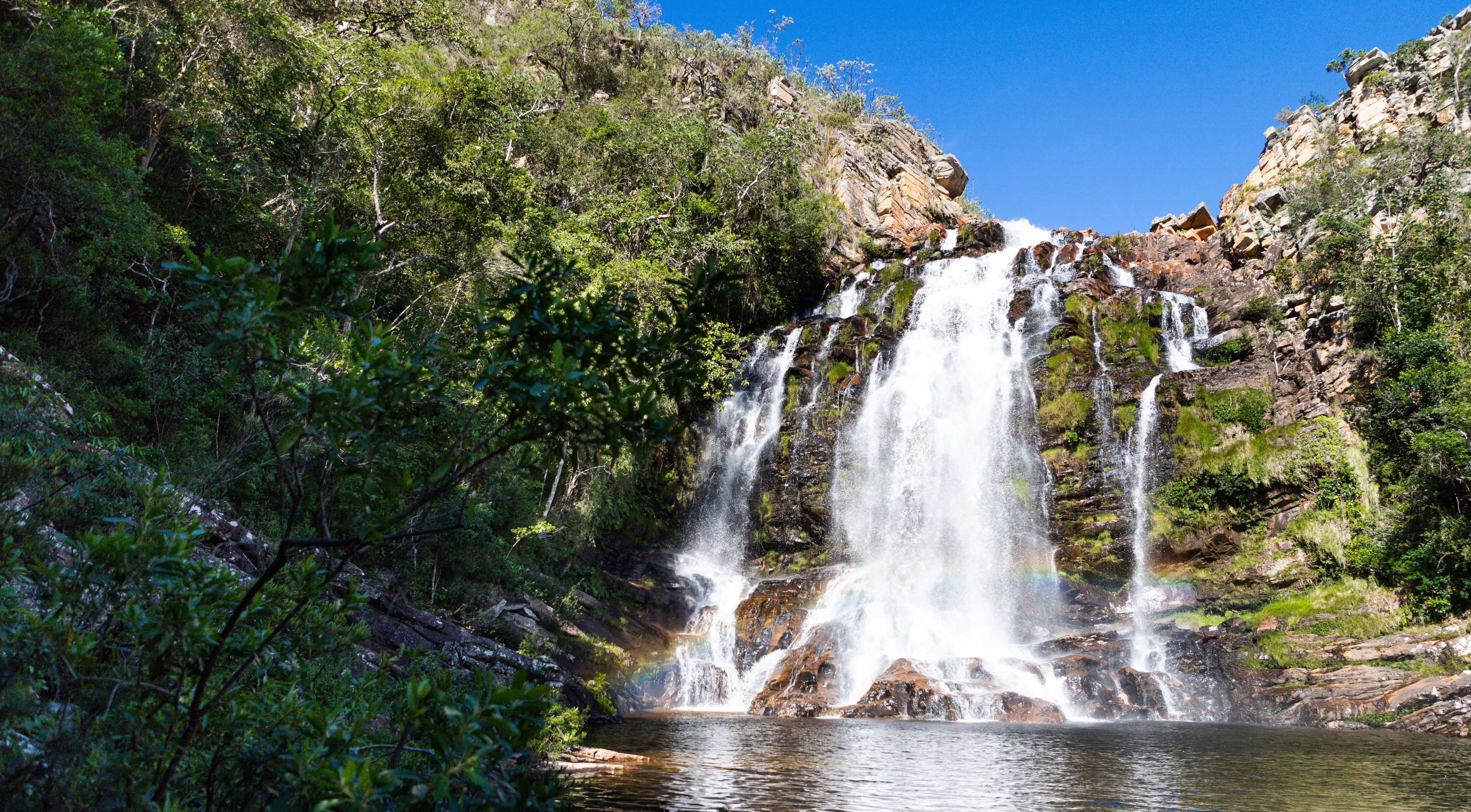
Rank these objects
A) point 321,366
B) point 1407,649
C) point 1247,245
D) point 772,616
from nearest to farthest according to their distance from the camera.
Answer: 1. point 321,366
2. point 1407,649
3. point 772,616
4. point 1247,245

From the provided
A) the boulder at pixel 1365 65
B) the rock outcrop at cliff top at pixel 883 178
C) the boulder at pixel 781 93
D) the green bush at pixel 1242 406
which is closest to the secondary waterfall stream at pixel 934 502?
the green bush at pixel 1242 406

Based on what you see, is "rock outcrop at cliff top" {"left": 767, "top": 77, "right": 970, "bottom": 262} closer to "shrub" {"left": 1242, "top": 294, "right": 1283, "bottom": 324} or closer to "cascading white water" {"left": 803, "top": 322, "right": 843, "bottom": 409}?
"cascading white water" {"left": 803, "top": 322, "right": 843, "bottom": 409}

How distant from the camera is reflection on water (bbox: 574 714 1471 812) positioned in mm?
8078

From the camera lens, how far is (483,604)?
16016 mm

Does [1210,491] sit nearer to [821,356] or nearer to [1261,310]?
[1261,310]

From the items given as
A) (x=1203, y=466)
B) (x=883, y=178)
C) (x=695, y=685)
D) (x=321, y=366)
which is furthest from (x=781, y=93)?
(x=321, y=366)

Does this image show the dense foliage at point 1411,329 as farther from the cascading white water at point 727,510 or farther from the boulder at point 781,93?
the boulder at point 781,93

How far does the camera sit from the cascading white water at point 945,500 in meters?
20.8

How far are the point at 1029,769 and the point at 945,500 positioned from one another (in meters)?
15.9

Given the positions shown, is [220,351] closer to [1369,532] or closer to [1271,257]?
[1369,532]

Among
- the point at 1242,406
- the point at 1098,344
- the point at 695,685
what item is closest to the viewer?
the point at 695,685

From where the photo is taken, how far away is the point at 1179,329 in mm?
27906

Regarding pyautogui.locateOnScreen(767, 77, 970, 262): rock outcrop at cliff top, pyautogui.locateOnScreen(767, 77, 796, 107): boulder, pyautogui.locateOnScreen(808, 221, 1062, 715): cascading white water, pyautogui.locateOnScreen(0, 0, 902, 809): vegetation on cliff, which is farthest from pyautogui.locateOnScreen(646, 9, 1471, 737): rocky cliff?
pyautogui.locateOnScreen(767, 77, 796, 107): boulder

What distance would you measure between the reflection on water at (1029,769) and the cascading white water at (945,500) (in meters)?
5.53
